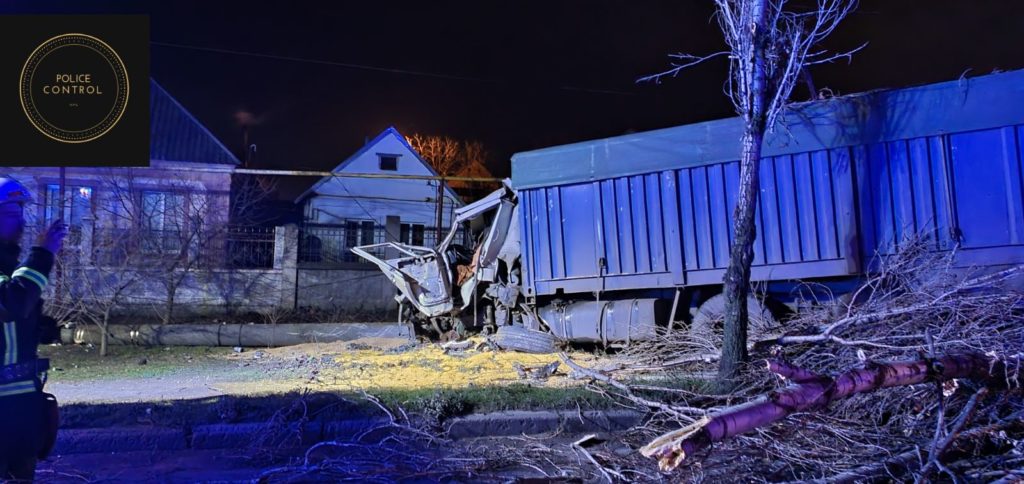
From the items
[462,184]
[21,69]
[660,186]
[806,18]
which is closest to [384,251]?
[660,186]

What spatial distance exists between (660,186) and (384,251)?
20.8ft

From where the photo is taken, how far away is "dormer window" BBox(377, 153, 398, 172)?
82.9ft

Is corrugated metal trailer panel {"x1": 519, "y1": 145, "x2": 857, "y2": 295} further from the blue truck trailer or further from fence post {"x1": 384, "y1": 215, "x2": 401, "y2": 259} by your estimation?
fence post {"x1": 384, "y1": 215, "x2": 401, "y2": 259}

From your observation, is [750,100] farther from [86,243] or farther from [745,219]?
[86,243]

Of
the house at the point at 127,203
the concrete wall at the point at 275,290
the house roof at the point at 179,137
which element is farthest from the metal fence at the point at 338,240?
the house roof at the point at 179,137

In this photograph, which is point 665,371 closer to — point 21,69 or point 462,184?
point 21,69

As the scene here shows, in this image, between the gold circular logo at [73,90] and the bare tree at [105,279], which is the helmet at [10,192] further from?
the bare tree at [105,279]

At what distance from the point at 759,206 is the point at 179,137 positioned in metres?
17.5

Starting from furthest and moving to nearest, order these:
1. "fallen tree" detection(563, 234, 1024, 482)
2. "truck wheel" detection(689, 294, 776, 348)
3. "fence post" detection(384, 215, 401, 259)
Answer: "fence post" detection(384, 215, 401, 259) < "truck wheel" detection(689, 294, 776, 348) < "fallen tree" detection(563, 234, 1024, 482)

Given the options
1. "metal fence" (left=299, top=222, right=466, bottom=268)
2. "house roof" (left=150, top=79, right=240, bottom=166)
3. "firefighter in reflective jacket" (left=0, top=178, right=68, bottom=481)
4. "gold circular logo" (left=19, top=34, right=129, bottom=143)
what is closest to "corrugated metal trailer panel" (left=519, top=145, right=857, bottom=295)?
"gold circular logo" (left=19, top=34, right=129, bottom=143)

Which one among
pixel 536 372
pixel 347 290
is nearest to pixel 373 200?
pixel 347 290

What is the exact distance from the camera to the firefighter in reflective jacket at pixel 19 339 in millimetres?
2752

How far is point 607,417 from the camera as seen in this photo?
17.3 feet

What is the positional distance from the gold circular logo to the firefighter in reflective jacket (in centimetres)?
432
